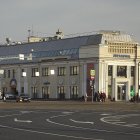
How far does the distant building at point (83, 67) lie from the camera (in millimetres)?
88375

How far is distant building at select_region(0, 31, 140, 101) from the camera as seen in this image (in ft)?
290

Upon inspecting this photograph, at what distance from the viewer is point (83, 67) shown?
89.8 metres

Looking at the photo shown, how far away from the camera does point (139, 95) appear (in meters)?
89.1

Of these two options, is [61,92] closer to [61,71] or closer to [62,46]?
[61,71]

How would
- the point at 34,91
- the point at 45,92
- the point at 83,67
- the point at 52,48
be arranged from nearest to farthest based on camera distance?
the point at 83,67, the point at 45,92, the point at 52,48, the point at 34,91

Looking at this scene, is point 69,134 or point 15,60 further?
point 15,60

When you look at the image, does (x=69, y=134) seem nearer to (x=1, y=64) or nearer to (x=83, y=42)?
(x=83, y=42)

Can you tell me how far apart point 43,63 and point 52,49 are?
296 cm

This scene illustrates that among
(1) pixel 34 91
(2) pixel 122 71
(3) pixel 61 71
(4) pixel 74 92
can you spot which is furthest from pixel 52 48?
(2) pixel 122 71

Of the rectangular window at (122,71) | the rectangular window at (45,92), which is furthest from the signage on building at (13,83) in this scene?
the rectangular window at (122,71)

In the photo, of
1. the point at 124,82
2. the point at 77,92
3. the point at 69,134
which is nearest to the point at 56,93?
the point at 77,92

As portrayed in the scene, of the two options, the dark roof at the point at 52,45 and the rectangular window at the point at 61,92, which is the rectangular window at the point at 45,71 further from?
the rectangular window at the point at 61,92

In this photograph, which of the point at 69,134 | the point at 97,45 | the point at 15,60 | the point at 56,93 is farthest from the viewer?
the point at 15,60

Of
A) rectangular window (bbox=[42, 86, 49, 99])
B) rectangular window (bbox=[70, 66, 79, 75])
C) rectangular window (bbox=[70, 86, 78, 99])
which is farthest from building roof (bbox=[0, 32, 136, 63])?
rectangular window (bbox=[42, 86, 49, 99])
